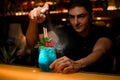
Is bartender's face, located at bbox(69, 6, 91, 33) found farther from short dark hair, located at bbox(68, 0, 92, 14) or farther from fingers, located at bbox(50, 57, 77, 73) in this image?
fingers, located at bbox(50, 57, 77, 73)

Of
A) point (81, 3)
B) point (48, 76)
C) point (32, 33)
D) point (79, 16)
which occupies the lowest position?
point (48, 76)

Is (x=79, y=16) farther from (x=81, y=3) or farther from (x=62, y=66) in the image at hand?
(x=62, y=66)

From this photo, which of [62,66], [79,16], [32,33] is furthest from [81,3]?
[62,66]

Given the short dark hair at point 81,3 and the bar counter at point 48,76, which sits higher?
the short dark hair at point 81,3

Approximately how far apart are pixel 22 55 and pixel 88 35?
0.73m

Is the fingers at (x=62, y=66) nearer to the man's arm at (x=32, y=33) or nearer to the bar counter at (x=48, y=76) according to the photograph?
the bar counter at (x=48, y=76)

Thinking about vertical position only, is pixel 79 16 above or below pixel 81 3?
below

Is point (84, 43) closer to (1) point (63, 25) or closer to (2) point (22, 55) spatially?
(1) point (63, 25)

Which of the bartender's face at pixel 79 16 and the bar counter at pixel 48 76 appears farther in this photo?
the bartender's face at pixel 79 16

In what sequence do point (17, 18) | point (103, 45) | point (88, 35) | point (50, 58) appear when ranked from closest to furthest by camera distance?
point (50, 58) → point (103, 45) → point (88, 35) → point (17, 18)

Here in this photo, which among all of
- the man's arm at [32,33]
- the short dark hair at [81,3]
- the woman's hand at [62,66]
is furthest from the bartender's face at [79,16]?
the woman's hand at [62,66]

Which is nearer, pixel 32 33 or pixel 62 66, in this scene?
pixel 62 66

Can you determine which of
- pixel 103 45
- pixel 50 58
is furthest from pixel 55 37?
pixel 50 58

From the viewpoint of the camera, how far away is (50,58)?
1438mm
